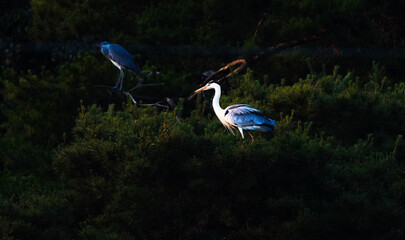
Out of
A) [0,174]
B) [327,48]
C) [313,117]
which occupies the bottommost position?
[0,174]

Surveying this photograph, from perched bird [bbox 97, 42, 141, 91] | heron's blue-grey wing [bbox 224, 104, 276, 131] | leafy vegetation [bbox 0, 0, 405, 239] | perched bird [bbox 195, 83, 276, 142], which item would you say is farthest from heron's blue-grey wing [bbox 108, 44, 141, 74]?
heron's blue-grey wing [bbox 224, 104, 276, 131]

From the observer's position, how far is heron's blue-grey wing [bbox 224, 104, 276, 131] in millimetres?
6215

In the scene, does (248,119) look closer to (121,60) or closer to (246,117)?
(246,117)

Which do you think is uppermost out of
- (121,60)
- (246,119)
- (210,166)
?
(246,119)

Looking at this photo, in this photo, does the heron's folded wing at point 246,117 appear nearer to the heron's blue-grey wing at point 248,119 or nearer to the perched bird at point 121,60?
the heron's blue-grey wing at point 248,119

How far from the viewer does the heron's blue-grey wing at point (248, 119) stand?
20.4 feet

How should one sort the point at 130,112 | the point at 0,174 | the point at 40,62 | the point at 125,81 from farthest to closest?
1. the point at 40,62
2. the point at 0,174
3. the point at 125,81
4. the point at 130,112

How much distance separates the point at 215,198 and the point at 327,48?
555 cm

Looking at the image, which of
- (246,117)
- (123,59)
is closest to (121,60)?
(123,59)

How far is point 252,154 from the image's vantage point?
5.75 metres

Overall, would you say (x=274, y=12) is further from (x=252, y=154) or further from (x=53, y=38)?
(x=252, y=154)

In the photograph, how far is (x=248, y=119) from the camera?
6219 millimetres

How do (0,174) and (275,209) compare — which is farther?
(0,174)

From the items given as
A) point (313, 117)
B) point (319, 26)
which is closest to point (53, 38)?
point (319, 26)
